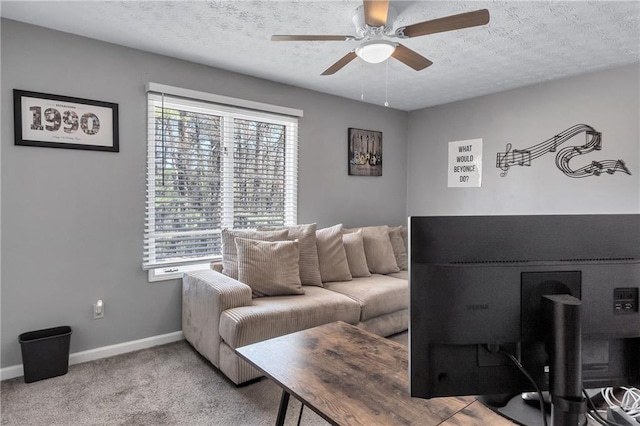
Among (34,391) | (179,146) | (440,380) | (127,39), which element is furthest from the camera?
(179,146)

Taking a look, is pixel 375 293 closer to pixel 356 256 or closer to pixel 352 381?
pixel 356 256

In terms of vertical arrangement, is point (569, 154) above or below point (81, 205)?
above

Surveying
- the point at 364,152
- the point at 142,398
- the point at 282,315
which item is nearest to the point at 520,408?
the point at 282,315

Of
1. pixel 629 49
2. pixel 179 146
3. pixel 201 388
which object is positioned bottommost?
pixel 201 388

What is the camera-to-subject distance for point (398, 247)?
167 inches

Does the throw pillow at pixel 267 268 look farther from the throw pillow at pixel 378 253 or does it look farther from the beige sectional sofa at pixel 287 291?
the throw pillow at pixel 378 253

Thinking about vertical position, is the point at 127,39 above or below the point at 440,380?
above

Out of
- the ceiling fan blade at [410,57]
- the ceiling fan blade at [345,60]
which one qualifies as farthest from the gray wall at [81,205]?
the ceiling fan blade at [410,57]

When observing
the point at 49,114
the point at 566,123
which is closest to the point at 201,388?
the point at 49,114

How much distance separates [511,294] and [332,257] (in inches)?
112

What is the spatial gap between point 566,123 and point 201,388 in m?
4.10

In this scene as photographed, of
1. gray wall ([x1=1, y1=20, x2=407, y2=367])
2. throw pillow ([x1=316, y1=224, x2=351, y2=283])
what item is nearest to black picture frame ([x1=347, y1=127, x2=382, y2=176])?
throw pillow ([x1=316, y1=224, x2=351, y2=283])

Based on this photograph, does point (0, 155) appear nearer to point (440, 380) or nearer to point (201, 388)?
point (201, 388)

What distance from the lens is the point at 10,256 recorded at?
2.55 meters
